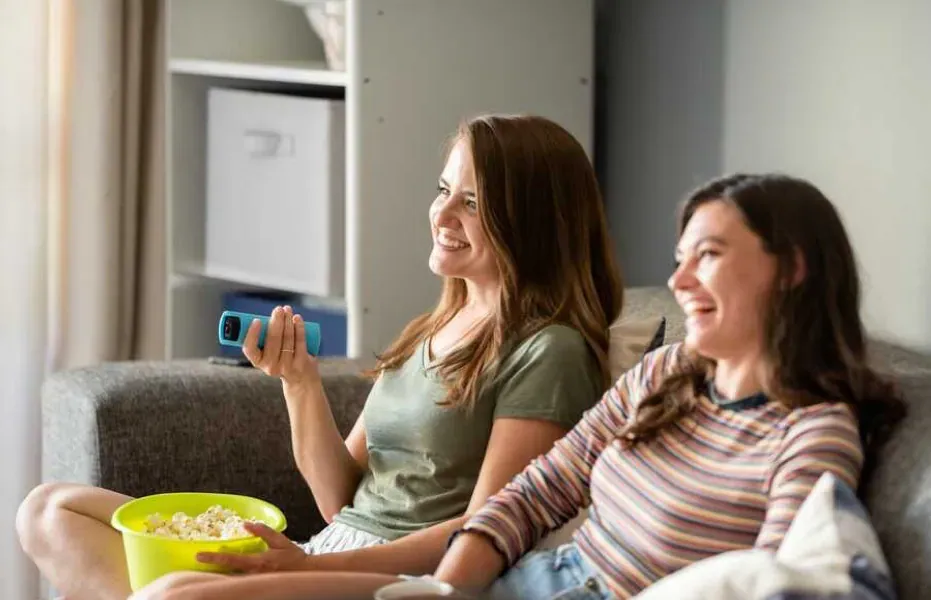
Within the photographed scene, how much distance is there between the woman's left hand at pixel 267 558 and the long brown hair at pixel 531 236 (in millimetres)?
291

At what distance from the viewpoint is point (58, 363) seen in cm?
271

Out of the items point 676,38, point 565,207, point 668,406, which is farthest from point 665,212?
point 668,406

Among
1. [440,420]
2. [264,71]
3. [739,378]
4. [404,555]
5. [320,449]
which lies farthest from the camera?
[264,71]

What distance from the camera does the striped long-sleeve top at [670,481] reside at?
1320 millimetres

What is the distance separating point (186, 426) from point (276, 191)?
0.63 metres

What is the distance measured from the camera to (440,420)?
176 cm

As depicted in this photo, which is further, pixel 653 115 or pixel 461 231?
pixel 653 115

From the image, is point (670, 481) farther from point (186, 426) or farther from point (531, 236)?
point (186, 426)

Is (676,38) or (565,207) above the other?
(676,38)

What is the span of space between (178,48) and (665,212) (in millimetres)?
931

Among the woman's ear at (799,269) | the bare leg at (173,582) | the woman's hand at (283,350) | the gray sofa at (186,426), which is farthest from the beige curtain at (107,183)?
the woman's ear at (799,269)

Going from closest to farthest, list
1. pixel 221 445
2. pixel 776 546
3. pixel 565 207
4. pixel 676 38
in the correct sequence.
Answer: pixel 776 546 < pixel 565 207 < pixel 221 445 < pixel 676 38

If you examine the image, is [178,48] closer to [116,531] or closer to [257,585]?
[116,531]

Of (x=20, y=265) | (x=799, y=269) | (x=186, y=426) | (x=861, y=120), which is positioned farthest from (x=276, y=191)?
(x=799, y=269)
